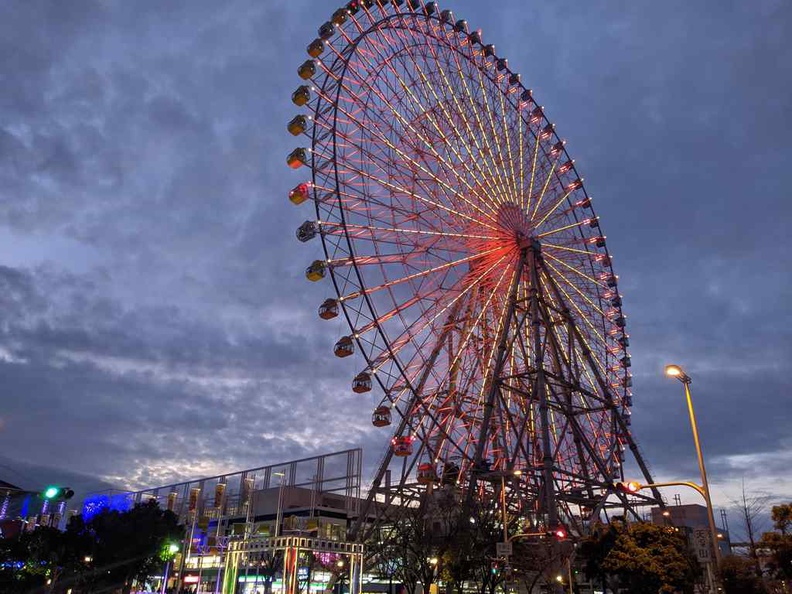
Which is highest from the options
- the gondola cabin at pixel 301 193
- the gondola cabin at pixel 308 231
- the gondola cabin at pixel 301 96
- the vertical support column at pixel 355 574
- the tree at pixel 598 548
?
the gondola cabin at pixel 301 96

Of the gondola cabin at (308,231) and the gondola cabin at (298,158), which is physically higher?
the gondola cabin at (298,158)

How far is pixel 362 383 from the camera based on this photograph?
→ 1409 inches

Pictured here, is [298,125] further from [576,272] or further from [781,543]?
[781,543]

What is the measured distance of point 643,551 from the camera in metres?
31.8

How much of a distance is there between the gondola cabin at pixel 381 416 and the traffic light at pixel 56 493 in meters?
19.3

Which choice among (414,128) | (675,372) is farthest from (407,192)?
(675,372)

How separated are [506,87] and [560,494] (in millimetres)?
26195

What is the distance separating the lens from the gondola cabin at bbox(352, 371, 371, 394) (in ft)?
117

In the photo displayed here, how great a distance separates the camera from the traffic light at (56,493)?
1961 cm

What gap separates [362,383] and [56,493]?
59.1 ft

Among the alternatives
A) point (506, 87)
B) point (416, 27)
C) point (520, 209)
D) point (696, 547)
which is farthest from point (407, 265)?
point (696, 547)

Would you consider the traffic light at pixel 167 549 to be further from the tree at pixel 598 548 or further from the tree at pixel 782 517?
the tree at pixel 782 517

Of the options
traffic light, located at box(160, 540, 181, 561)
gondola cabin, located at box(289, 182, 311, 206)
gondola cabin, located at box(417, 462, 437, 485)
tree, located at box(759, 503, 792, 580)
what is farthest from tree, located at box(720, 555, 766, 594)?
traffic light, located at box(160, 540, 181, 561)

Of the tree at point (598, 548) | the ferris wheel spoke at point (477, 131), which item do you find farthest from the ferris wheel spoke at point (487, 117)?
the tree at point (598, 548)
